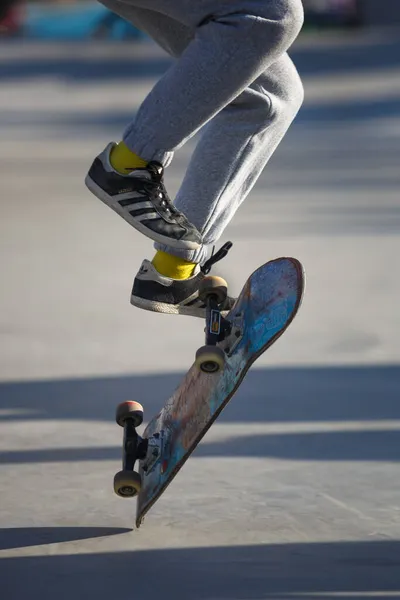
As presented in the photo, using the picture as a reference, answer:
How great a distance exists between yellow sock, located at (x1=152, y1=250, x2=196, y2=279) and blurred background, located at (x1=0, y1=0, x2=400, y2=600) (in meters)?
0.63

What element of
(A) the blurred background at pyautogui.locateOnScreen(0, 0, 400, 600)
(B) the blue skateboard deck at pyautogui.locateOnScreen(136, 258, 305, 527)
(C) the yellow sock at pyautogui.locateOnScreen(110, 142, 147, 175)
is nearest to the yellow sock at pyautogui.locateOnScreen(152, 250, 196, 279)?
(B) the blue skateboard deck at pyautogui.locateOnScreen(136, 258, 305, 527)

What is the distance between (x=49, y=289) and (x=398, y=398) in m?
2.36

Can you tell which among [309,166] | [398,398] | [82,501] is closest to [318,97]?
[309,166]

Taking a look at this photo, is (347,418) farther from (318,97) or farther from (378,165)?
(318,97)

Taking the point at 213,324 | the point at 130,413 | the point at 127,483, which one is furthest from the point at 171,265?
the point at 127,483

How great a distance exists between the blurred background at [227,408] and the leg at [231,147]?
0.73m

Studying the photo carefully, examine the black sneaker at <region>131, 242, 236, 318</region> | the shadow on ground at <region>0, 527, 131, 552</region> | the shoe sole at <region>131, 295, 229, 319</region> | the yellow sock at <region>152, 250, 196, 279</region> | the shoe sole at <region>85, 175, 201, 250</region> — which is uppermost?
the shoe sole at <region>85, 175, 201, 250</region>

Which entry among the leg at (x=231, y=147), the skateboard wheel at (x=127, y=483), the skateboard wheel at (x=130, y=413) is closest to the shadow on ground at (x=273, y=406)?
the skateboard wheel at (x=130, y=413)

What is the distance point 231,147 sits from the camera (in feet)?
10.2

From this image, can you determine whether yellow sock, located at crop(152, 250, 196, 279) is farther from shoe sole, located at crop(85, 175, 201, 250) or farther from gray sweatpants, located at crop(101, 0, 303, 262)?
shoe sole, located at crop(85, 175, 201, 250)

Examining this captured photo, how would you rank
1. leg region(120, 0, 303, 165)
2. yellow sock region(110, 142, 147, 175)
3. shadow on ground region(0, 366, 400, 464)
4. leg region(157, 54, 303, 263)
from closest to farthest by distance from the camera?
leg region(120, 0, 303, 165), yellow sock region(110, 142, 147, 175), leg region(157, 54, 303, 263), shadow on ground region(0, 366, 400, 464)

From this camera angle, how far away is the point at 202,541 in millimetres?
3135

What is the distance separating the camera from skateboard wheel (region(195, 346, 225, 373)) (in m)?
3.16

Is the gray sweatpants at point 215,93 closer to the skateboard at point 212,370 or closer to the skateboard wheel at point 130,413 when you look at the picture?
the skateboard at point 212,370
